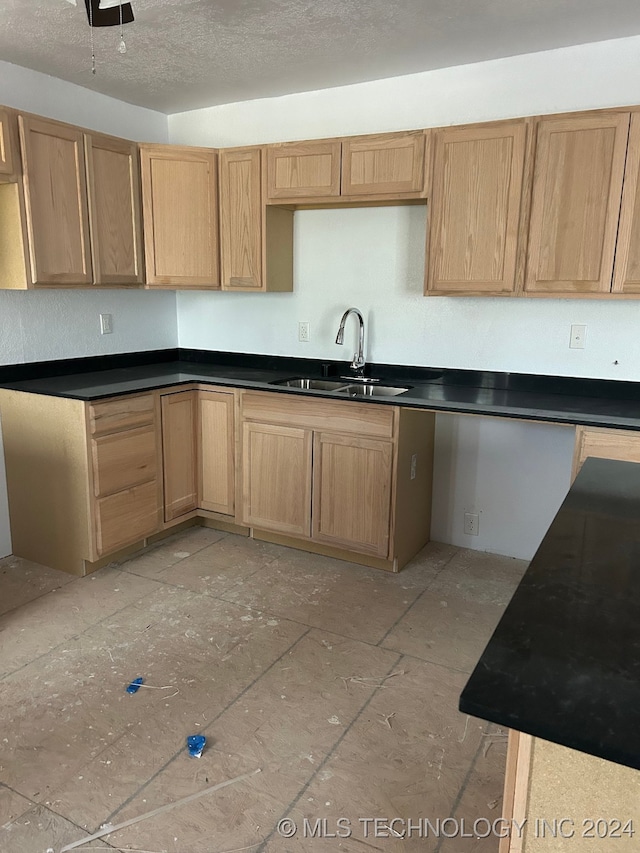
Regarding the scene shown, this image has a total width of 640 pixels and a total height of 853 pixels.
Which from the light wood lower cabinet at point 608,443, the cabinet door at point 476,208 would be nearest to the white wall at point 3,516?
the cabinet door at point 476,208

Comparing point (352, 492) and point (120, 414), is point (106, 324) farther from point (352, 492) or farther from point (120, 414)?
point (352, 492)

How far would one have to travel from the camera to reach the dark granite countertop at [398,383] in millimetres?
2689

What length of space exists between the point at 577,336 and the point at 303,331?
59.6 inches

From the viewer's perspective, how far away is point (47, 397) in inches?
117

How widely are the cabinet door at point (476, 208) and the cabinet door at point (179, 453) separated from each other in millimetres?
1454

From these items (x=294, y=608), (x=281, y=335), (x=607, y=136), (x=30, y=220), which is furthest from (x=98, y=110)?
(x=294, y=608)

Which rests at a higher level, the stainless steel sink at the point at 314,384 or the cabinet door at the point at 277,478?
the stainless steel sink at the point at 314,384

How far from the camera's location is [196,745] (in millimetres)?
1917

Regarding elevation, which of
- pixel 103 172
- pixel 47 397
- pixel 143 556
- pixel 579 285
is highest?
pixel 103 172

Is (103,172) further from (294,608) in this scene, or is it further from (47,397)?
(294,608)

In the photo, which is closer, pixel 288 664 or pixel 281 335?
pixel 288 664

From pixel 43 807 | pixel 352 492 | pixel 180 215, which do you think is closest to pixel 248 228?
pixel 180 215

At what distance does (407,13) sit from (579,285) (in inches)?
50.5

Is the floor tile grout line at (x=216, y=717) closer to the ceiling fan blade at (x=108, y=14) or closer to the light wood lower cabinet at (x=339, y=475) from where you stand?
the light wood lower cabinet at (x=339, y=475)
